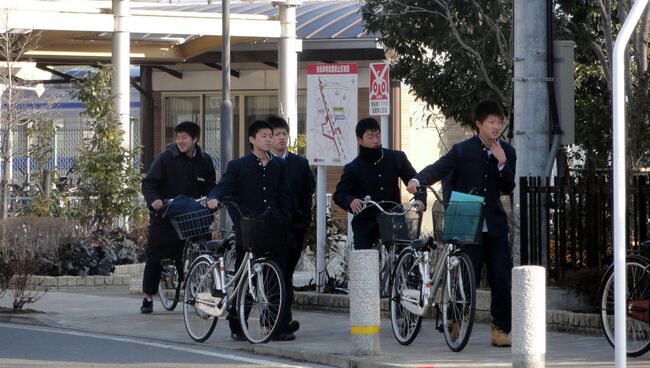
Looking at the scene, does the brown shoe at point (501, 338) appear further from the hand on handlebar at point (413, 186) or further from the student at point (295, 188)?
the student at point (295, 188)

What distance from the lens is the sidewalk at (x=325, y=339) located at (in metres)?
10.6

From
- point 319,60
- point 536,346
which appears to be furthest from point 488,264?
point 319,60

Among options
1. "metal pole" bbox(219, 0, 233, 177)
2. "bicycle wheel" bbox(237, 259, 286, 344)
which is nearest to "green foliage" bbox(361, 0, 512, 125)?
"bicycle wheel" bbox(237, 259, 286, 344)

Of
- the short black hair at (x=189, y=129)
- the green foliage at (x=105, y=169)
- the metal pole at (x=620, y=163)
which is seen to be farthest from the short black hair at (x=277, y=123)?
the green foliage at (x=105, y=169)

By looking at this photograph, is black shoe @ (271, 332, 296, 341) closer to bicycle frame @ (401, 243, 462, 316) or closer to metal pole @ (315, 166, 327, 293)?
bicycle frame @ (401, 243, 462, 316)

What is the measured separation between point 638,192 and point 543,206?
1.09 metres

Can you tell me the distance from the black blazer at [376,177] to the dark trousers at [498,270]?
163 cm

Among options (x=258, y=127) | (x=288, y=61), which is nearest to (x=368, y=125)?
(x=258, y=127)

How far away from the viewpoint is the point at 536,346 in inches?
368

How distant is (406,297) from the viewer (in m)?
11.6

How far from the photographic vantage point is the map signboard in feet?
48.8

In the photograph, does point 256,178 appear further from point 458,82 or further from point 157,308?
point 458,82

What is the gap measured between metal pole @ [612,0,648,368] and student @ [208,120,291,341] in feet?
15.0

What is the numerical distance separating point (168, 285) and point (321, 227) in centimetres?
180
